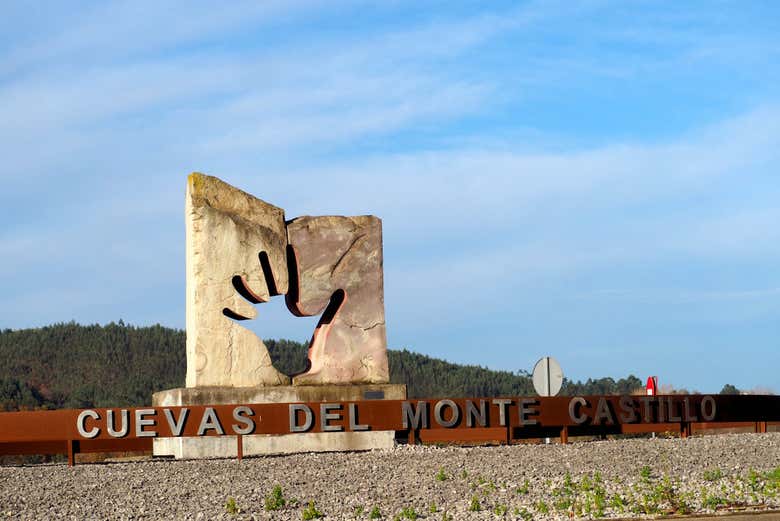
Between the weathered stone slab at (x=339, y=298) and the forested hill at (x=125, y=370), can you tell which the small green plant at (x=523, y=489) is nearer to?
the weathered stone slab at (x=339, y=298)

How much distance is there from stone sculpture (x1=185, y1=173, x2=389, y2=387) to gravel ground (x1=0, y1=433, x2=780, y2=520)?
10.7 feet

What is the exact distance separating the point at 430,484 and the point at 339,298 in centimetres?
882

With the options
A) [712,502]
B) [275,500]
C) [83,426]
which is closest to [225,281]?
[83,426]

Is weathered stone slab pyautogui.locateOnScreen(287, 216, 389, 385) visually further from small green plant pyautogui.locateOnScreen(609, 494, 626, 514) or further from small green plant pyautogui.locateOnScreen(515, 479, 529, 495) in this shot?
small green plant pyautogui.locateOnScreen(609, 494, 626, 514)

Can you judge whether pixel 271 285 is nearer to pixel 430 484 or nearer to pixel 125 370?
pixel 430 484

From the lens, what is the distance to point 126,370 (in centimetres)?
8219

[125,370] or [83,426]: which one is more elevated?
[125,370]

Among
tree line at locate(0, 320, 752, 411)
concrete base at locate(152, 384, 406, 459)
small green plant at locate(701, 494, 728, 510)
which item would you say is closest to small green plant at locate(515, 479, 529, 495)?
small green plant at locate(701, 494, 728, 510)

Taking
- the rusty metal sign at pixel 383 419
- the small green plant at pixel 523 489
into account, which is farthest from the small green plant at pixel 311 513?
the rusty metal sign at pixel 383 419

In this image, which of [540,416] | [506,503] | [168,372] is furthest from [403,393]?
[168,372]

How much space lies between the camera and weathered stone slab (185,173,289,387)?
857 inches

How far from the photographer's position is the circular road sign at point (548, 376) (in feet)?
79.9

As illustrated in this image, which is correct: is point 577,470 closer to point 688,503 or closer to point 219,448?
point 688,503

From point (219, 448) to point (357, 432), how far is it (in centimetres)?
263
